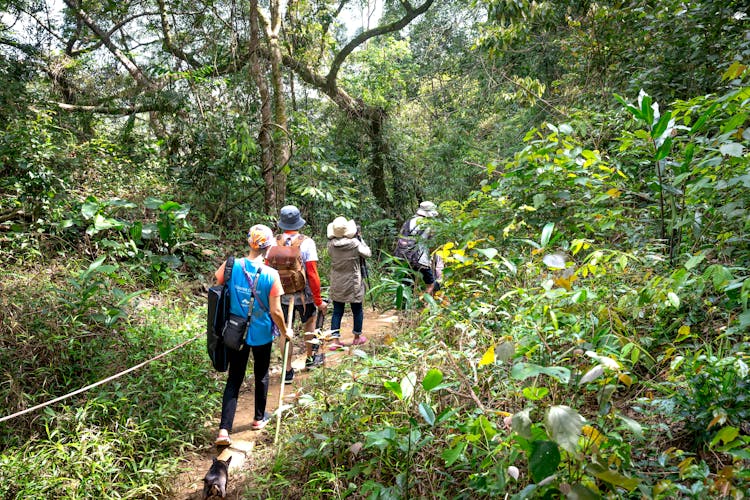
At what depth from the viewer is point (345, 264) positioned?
5.47 meters

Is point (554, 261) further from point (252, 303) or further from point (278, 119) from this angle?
point (278, 119)

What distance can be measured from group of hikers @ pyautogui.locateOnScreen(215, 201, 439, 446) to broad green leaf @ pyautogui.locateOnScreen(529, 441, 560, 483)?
202 cm

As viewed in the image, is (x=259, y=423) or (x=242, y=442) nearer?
(x=242, y=442)

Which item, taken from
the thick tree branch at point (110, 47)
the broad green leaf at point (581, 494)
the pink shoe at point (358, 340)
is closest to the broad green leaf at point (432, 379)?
the broad green leaf at point (581, 494)

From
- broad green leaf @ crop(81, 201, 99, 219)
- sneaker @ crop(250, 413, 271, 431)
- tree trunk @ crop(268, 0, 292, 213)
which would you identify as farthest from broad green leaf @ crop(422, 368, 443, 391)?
tree trunk @ crop(268, 0, 292, 213)

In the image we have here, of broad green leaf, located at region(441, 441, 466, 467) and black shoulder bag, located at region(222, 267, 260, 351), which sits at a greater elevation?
black shoulder bag, located at region(222, 267, 260, 351)

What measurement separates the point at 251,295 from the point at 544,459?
8.12ft

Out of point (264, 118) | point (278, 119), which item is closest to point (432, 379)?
point (278, 119)

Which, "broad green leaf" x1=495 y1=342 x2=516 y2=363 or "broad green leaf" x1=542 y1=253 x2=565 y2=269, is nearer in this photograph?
"broad green leaf" x1=495 y1=342 x2=516 y2=363

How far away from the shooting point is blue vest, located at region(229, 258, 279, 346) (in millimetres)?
3594

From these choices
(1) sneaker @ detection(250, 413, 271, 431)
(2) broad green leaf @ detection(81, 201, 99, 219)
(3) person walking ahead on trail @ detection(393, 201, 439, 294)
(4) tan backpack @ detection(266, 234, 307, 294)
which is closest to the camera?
(1) sneaker @ detection(250, 413, 271, 431)

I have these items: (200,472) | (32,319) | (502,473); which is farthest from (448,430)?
(32,319)

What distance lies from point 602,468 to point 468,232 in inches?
101

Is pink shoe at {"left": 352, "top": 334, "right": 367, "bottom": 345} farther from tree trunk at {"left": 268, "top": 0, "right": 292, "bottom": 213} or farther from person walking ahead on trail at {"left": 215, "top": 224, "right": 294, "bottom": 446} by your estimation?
tree trunk at {"left": 268, "top": 0, "right": 292, "bottom": 213}
